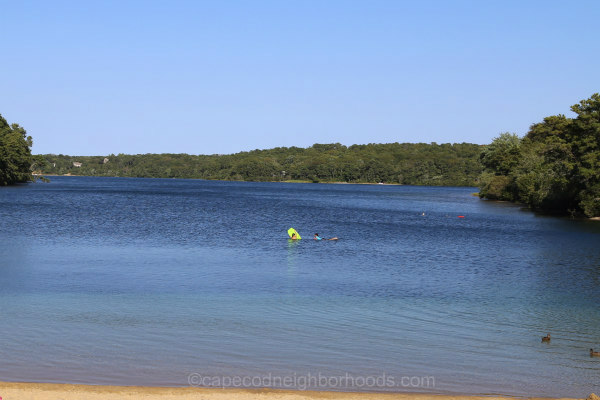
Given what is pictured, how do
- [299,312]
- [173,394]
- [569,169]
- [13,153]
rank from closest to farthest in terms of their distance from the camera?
[173,394]
[299,312]
[569,169]
[13,153]

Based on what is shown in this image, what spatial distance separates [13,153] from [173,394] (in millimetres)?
118697

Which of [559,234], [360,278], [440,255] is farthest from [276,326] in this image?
[559,234]

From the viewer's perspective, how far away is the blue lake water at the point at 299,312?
1411cm

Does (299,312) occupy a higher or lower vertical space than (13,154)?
lower

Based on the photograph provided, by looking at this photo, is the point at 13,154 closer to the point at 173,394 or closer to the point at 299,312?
the point at 299,312

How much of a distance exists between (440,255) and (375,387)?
25824 mm

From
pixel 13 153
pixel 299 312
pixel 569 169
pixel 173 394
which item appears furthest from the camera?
pixel 13 153

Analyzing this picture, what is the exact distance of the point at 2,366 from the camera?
13.6 m

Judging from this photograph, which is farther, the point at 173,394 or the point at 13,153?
the point at 13,153

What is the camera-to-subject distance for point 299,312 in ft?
66.6

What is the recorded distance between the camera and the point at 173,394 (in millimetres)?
11867

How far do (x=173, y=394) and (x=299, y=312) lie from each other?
8772 mm

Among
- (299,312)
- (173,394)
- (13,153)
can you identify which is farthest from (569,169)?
(13,153)

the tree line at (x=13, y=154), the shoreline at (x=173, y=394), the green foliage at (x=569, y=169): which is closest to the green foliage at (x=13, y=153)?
the tree line at (x=13, y=154)
